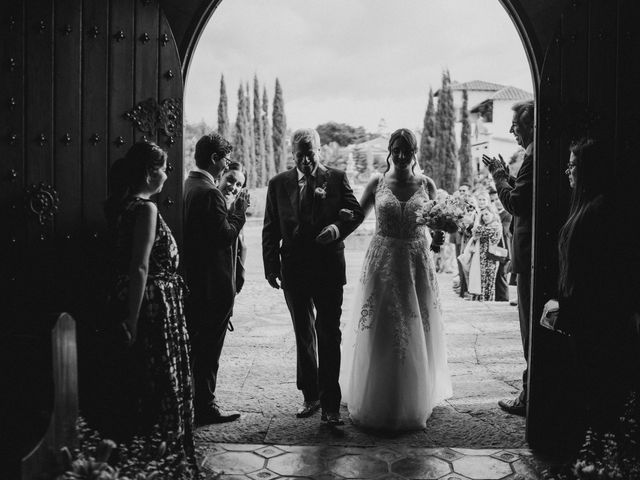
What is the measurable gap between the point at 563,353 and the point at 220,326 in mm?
2268

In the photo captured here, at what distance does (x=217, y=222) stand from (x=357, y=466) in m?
1.79

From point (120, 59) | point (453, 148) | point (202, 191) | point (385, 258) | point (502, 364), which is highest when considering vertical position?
point (453, 148)

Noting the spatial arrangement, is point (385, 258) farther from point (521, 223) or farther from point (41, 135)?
point (41, 135)

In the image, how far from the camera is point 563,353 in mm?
4094

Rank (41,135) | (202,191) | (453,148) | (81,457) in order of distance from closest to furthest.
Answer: (81,457), (41,135), (202,191), (453,148)

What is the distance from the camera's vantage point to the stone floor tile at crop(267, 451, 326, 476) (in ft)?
12.5

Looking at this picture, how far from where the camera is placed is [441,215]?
4.65m

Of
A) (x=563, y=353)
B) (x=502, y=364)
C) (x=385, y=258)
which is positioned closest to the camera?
(x=563, y=353)

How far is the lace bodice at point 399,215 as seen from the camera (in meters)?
4.85

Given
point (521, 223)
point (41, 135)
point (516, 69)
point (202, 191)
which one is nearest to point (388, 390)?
point (521, 223)

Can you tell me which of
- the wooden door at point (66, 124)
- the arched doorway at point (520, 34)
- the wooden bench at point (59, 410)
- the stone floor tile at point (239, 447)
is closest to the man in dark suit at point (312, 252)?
the stone floor tile at point (239, 447)

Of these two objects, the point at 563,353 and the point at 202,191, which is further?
the point at 202,191

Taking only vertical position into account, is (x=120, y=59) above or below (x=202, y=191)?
above

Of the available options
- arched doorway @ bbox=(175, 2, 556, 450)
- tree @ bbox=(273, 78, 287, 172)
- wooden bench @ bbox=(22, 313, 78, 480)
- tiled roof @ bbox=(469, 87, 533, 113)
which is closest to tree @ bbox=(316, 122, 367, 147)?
tree @ bbox=(273, 78, 287, 172)
